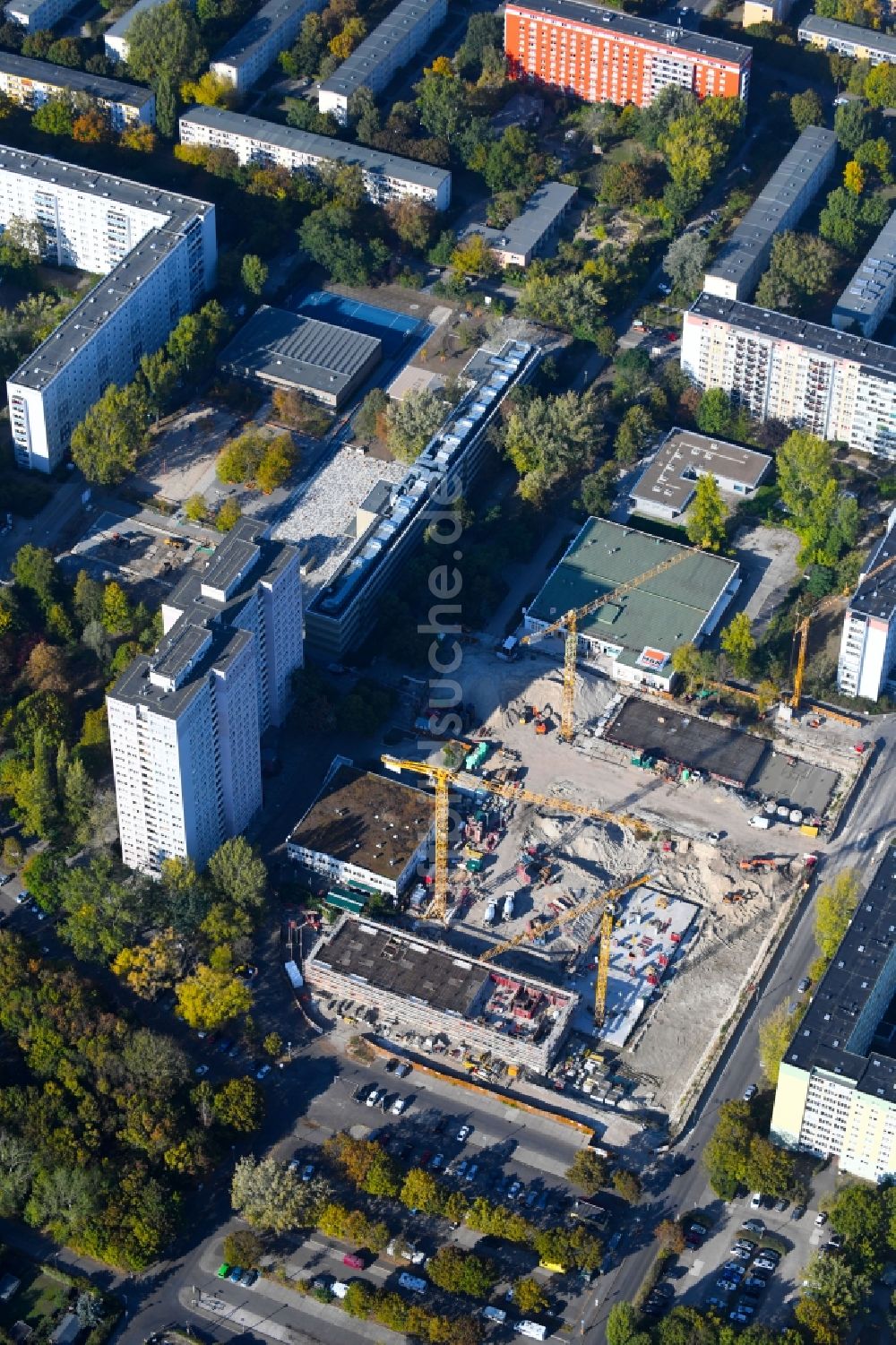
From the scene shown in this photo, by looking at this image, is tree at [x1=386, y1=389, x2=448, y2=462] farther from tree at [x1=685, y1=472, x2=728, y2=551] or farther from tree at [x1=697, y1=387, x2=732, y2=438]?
tree at [x1=685, y1=472, x2=728, y2=551]

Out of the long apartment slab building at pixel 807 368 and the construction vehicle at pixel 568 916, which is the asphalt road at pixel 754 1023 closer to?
the construction vehicle at pixel 568 916

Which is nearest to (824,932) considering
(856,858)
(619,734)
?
(856,858)

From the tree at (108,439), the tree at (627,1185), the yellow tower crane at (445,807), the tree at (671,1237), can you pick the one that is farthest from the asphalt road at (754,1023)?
A: the tree at (108,439)

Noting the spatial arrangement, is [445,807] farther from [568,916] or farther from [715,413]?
[715,413]

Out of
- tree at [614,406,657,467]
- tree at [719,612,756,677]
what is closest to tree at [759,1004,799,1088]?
tree at [719,612,756,677]

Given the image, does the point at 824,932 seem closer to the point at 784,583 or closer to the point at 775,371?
the point at 784,583
